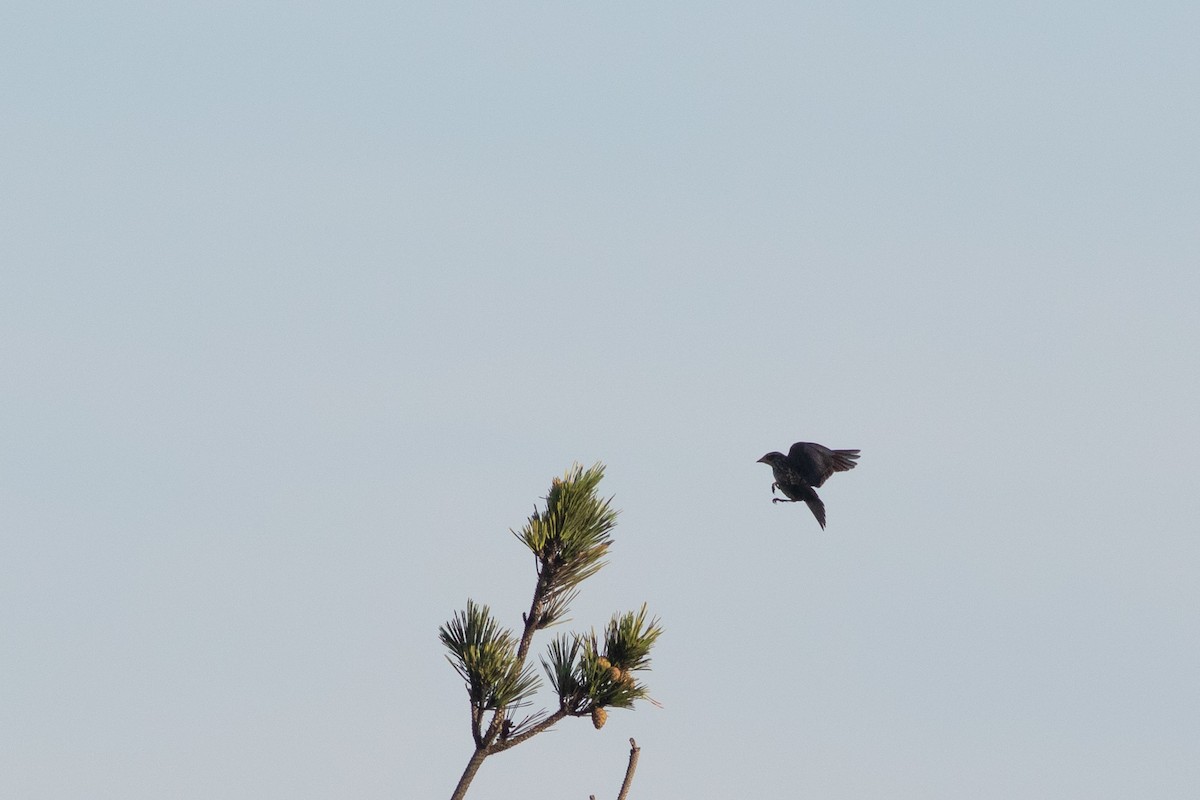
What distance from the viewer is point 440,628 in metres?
8.55

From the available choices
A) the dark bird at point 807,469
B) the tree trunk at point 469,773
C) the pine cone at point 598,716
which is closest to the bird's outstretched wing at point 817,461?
the dark bird at point 807,469

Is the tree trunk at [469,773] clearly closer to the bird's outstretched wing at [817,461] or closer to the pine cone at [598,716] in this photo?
the pine cone at [598,716]

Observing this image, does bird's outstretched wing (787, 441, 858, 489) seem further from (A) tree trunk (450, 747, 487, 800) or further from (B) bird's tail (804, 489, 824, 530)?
(A) tree trunk (450, 747, 487, 800)

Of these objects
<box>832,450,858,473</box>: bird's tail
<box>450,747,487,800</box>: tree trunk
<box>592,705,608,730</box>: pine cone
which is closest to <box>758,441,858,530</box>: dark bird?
<box>832,450,858,473</box>: bird's tail

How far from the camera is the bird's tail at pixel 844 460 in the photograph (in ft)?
36.6

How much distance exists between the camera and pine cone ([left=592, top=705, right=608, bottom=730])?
27.7 feet

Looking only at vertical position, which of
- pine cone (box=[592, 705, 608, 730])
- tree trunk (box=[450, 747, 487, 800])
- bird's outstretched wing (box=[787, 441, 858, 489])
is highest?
bird's outstretched wing (box=[787, 441, 858, 489])

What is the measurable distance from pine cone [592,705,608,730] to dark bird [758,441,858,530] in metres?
3.21

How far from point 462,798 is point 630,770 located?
3.29ft

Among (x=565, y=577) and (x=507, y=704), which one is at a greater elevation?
(x=565, y=577)

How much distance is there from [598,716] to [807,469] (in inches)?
135

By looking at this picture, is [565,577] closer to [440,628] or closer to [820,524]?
[440,628]

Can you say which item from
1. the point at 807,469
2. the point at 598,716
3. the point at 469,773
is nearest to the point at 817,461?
the point at 807,469

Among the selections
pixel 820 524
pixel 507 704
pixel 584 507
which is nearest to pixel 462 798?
pixel 507 704
